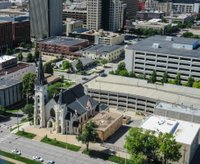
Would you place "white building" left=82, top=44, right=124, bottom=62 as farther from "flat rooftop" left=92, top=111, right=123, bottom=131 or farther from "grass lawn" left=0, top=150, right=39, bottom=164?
"grass lawn" left=0, top=150, right=39, bottom=164

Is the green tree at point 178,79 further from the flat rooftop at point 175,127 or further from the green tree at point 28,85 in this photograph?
the green tree at point 28,85

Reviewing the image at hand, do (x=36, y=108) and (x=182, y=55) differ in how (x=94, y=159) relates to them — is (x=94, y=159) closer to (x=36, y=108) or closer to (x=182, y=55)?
(x=36, y=108)

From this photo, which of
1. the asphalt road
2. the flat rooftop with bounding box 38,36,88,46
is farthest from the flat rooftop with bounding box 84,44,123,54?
the asphalt road

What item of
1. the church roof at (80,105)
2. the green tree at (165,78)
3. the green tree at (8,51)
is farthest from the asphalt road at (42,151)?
the green tree at (8,51)

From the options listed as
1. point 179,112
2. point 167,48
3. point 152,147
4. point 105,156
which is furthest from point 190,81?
point 152,147

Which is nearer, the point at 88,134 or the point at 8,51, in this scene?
the point at 88,134

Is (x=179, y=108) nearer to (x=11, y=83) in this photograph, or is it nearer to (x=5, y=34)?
(x=11, y=83)
